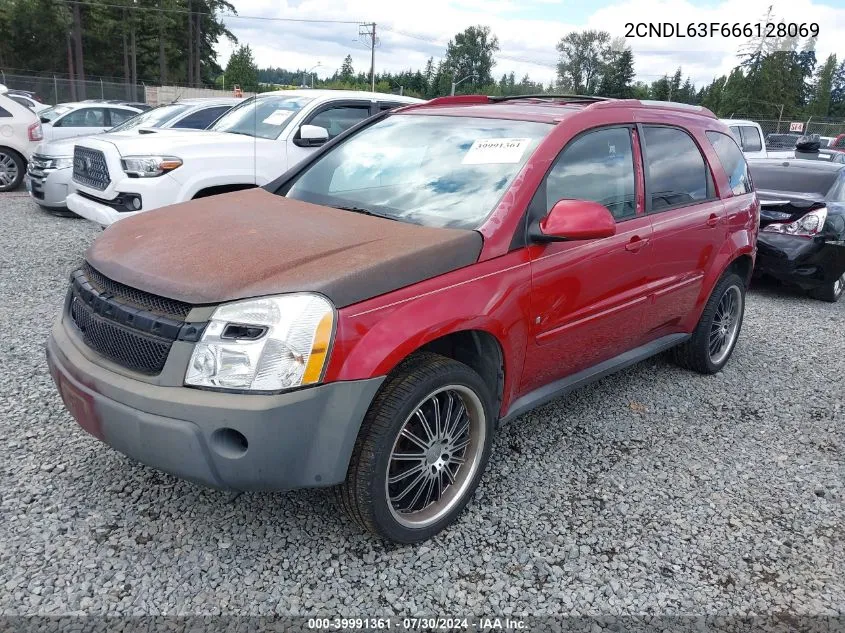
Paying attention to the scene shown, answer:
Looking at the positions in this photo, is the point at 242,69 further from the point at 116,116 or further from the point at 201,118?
the point at 201,118

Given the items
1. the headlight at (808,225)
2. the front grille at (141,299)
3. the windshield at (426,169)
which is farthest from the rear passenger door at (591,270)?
the headlight at (808,225)

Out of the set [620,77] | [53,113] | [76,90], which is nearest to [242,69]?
[76,90]

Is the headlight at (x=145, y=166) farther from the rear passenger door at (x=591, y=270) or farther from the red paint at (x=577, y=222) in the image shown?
the red paint at (x=577, y=222)

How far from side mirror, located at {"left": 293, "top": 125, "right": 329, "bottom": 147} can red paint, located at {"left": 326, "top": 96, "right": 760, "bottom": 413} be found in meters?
2.94

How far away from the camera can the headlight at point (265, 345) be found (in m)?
2.28

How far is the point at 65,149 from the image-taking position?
844 cm

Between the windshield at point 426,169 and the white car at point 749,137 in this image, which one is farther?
the white car at point 749,137

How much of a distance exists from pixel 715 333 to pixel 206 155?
477cm

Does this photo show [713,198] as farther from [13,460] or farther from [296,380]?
[13,460]

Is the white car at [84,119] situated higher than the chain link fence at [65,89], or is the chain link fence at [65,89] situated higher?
the chain link fence at [65,89]

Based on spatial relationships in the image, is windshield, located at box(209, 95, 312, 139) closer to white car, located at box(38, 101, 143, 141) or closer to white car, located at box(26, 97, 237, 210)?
white car, located at box(26, 97, 237, 210)

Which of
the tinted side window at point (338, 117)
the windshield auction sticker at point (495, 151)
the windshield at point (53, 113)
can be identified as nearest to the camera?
the windshield auction sticker at point (495, 151)

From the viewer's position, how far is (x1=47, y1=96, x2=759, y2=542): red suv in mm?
2303

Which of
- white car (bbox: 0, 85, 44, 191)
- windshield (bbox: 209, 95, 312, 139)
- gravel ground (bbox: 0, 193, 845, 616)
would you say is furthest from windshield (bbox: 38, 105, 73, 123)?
gravel ground (bbox: 0, 193, 845, 616)
